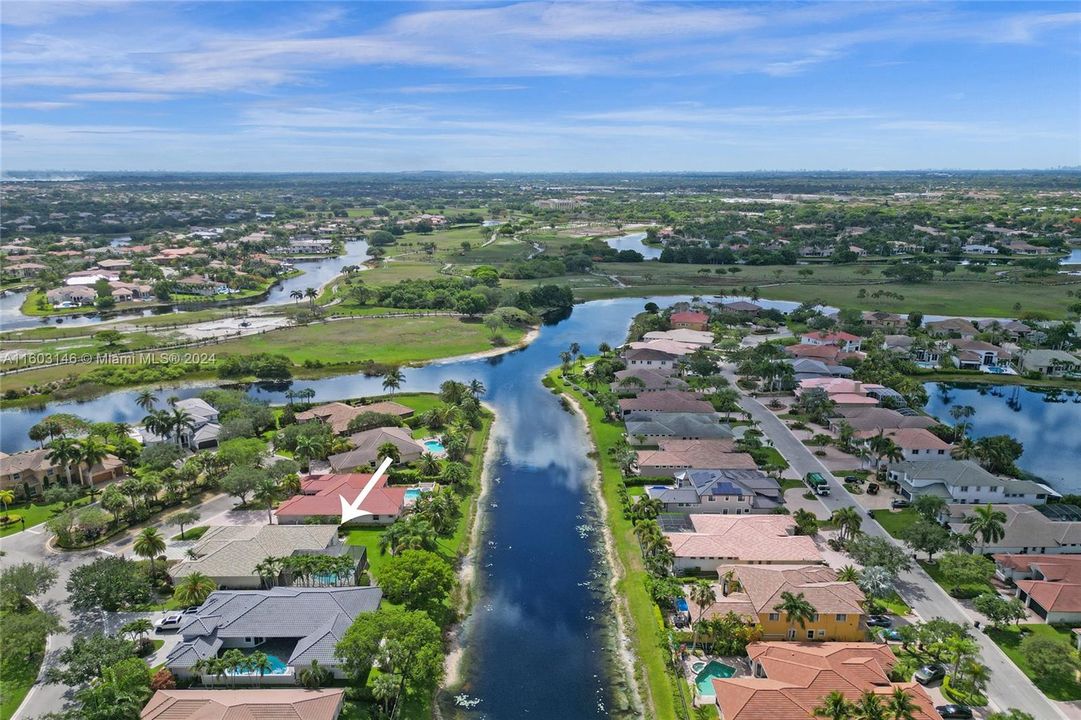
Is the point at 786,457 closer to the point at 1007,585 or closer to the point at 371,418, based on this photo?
the point at 1007,585

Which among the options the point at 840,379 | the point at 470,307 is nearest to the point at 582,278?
the point at 470,307

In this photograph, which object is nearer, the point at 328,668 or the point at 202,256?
the point at 328,668

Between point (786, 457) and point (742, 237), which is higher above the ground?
point (742, 237)

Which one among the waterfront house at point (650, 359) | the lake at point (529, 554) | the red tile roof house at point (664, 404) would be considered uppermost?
the waterfront house at point (650, 359)

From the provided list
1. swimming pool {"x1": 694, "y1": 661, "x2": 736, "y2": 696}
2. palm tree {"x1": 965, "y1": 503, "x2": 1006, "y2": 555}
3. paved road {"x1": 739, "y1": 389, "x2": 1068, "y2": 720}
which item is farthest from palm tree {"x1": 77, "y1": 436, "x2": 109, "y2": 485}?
palm tree {"x1": 965, "y1": 503, "x2": 1006, "y2": 555}

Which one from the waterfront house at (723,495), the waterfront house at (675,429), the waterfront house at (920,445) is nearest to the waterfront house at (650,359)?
the waterfront house at (675,429)

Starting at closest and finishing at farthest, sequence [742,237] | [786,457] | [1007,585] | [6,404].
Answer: [1007,585] < [786,457] < [6,404] < [742,237]

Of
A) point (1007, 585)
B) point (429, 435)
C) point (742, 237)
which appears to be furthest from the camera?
point (742, 237)

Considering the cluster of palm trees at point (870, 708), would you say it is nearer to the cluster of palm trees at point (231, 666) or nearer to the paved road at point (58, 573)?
the cluster of palm trees at point (231, 666)
